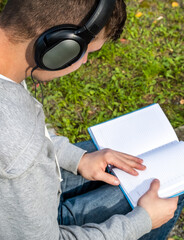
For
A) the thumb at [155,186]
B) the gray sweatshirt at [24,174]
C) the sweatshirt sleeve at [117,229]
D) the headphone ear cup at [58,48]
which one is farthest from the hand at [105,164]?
the headphone ear cup at [58,48]

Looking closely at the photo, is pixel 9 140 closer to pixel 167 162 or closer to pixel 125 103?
pixel 167 162

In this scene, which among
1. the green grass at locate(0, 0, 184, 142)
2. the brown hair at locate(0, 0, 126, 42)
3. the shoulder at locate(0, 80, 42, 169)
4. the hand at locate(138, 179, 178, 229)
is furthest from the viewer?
the green grass at locate(0, 0, 184, 142)

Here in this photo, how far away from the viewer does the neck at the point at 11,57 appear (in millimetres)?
1096

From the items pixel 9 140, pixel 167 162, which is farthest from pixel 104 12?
pixel 167 162

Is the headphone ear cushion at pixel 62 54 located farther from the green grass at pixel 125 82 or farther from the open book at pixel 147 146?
the green grass at pixel 125 82

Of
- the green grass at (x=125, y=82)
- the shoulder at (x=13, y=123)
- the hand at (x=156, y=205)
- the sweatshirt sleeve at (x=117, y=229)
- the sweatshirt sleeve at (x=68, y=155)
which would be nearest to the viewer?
the shoulder at (x=13, y=123)

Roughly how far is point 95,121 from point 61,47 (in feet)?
5.14

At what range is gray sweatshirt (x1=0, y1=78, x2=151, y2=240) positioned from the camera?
945mm

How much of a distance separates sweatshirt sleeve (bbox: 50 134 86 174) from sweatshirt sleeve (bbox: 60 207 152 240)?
0.39m

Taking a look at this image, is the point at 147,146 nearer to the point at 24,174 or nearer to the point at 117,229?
the point at 117,229

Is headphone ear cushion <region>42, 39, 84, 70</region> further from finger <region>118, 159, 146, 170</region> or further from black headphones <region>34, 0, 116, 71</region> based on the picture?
finger <region>118, 159, 146, 170</region>

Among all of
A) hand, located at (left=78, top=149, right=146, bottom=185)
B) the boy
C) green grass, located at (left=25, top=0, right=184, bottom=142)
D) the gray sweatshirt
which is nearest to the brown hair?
the boy

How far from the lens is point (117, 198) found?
59.6 inches

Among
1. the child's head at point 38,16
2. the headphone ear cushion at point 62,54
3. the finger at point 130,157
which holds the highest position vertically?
the child's head at point 38,16
